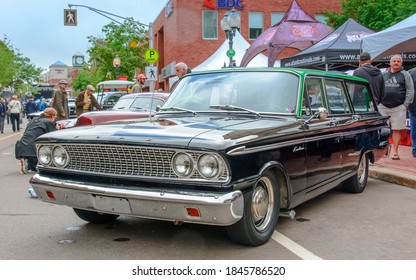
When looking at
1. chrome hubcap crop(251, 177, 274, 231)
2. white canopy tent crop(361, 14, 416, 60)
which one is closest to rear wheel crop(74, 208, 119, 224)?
chrome hubcap crop(251, 177, 274, 231)

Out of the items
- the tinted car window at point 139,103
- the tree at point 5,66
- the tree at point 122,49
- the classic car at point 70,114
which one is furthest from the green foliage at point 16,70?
the tinted car window at point 139,103

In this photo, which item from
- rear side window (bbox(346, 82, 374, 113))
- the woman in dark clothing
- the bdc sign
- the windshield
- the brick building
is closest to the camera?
the windshield

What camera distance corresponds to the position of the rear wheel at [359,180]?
652 cm

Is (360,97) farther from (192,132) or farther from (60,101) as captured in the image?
(60,101)

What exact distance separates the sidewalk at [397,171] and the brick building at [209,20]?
2577 cm

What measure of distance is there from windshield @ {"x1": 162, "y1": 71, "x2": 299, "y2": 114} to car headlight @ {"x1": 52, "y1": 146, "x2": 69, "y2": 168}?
144 cm

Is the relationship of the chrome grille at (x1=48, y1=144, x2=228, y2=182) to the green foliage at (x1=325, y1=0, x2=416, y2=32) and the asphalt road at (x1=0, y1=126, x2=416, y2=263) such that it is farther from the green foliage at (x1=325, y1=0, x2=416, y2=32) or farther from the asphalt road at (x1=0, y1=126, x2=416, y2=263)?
the green foliage at (x1=325, y1=0, x2=416, y2=32)

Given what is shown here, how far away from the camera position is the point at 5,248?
4211 mm

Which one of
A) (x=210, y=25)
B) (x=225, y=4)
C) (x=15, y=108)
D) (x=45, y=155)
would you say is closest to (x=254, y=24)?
(x=225, y=4)

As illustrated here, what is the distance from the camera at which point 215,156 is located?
362 cm

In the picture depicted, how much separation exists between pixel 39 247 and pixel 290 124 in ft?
8.45

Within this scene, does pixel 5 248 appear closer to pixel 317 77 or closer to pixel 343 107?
pixel 317 77

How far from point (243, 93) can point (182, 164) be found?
160 cm

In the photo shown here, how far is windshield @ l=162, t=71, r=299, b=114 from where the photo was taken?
16.1ft
